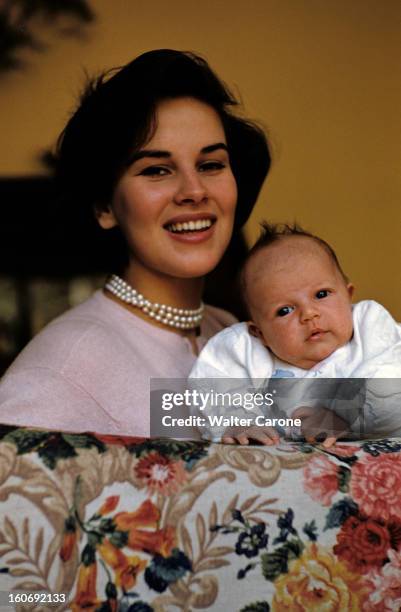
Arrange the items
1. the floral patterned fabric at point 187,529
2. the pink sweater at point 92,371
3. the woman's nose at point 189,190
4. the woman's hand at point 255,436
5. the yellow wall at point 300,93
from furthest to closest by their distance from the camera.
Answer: the yellow wall at point 300,93 → the woman's nose at point 189,190 → the pink sweater at point 92,371 → the woman's hand at point 255,436 → the floral patterned fabric at point 187,529

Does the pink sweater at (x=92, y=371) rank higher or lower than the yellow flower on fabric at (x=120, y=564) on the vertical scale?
higher

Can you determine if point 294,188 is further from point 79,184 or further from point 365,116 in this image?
point 79,184

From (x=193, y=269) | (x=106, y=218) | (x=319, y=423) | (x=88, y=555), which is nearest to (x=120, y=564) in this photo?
(x=88, y=555)

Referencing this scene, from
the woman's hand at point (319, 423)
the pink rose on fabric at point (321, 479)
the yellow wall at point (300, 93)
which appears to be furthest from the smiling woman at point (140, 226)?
the yellow wall at point (300, 93)

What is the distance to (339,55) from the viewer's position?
225cm

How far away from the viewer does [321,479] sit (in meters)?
0.85

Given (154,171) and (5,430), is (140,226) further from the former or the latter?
(5,430)

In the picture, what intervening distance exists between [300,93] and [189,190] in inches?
44.8

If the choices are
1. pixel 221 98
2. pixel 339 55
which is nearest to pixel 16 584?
pixel 221 98

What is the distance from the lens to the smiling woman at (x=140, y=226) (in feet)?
3.95

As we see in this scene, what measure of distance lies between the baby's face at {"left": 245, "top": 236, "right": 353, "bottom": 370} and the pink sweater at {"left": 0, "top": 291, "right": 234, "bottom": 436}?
0.77ft

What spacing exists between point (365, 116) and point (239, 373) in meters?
1.35

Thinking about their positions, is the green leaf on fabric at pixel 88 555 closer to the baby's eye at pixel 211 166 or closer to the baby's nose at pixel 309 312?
the baby's nose at pixel 309 312

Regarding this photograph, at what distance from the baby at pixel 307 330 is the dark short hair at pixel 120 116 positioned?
0.31 m
